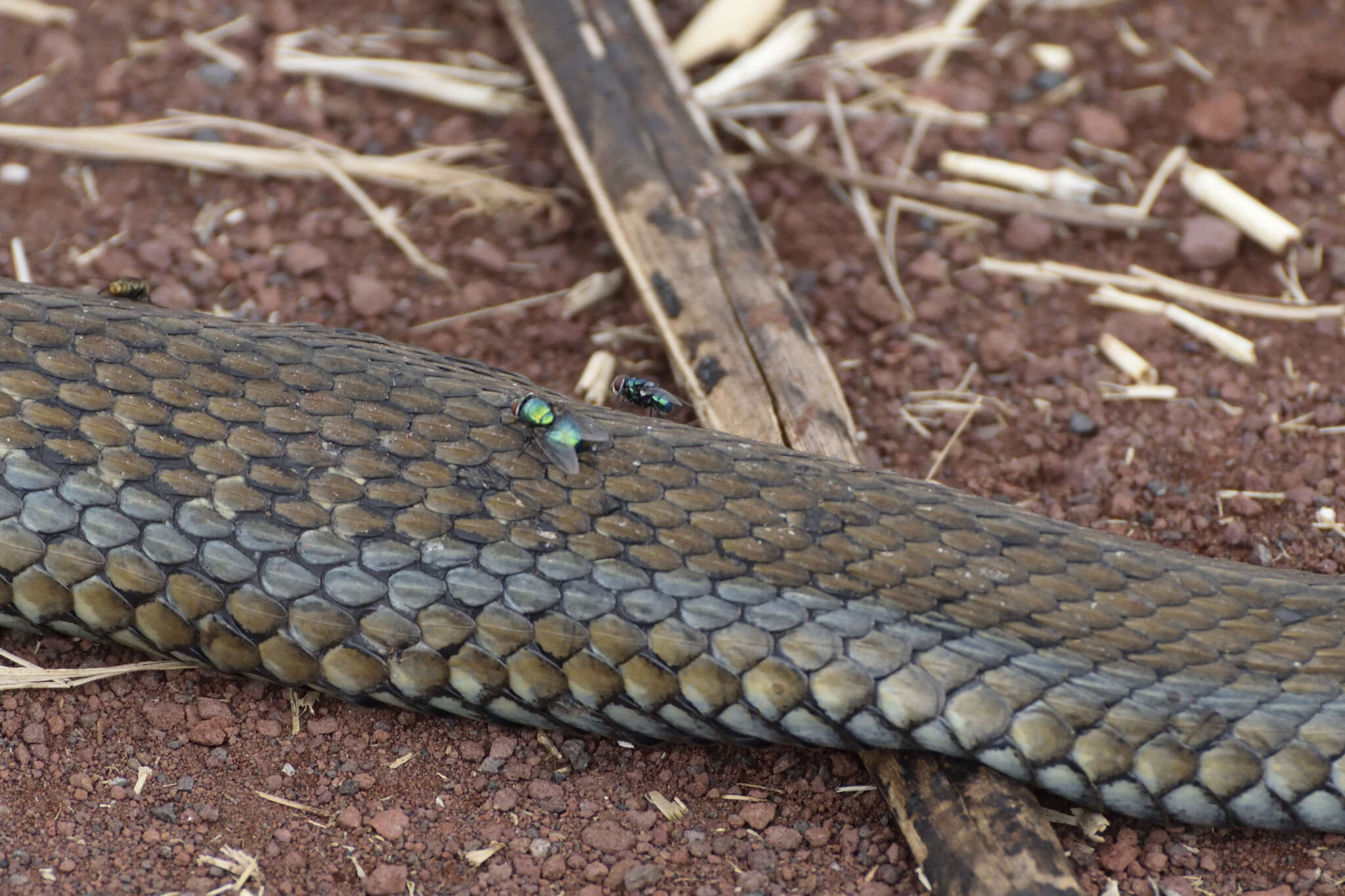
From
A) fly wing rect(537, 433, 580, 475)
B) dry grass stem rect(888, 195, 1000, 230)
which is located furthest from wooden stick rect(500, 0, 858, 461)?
fly wing rect(537, 433, 580, 475)

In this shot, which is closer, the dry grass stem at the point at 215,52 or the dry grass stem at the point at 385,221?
the dry grass stem at the point at 385,221

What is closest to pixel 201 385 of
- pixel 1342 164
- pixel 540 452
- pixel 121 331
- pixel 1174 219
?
pixel 121 331

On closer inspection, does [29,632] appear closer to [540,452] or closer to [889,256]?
[540,452]

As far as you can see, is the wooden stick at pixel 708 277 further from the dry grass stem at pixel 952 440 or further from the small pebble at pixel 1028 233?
the small pebble at pixel 1028 233

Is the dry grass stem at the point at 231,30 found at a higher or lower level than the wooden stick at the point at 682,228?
higher

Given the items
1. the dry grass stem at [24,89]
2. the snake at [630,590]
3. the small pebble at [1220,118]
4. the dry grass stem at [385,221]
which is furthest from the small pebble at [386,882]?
the small pebble at [1220,118]
